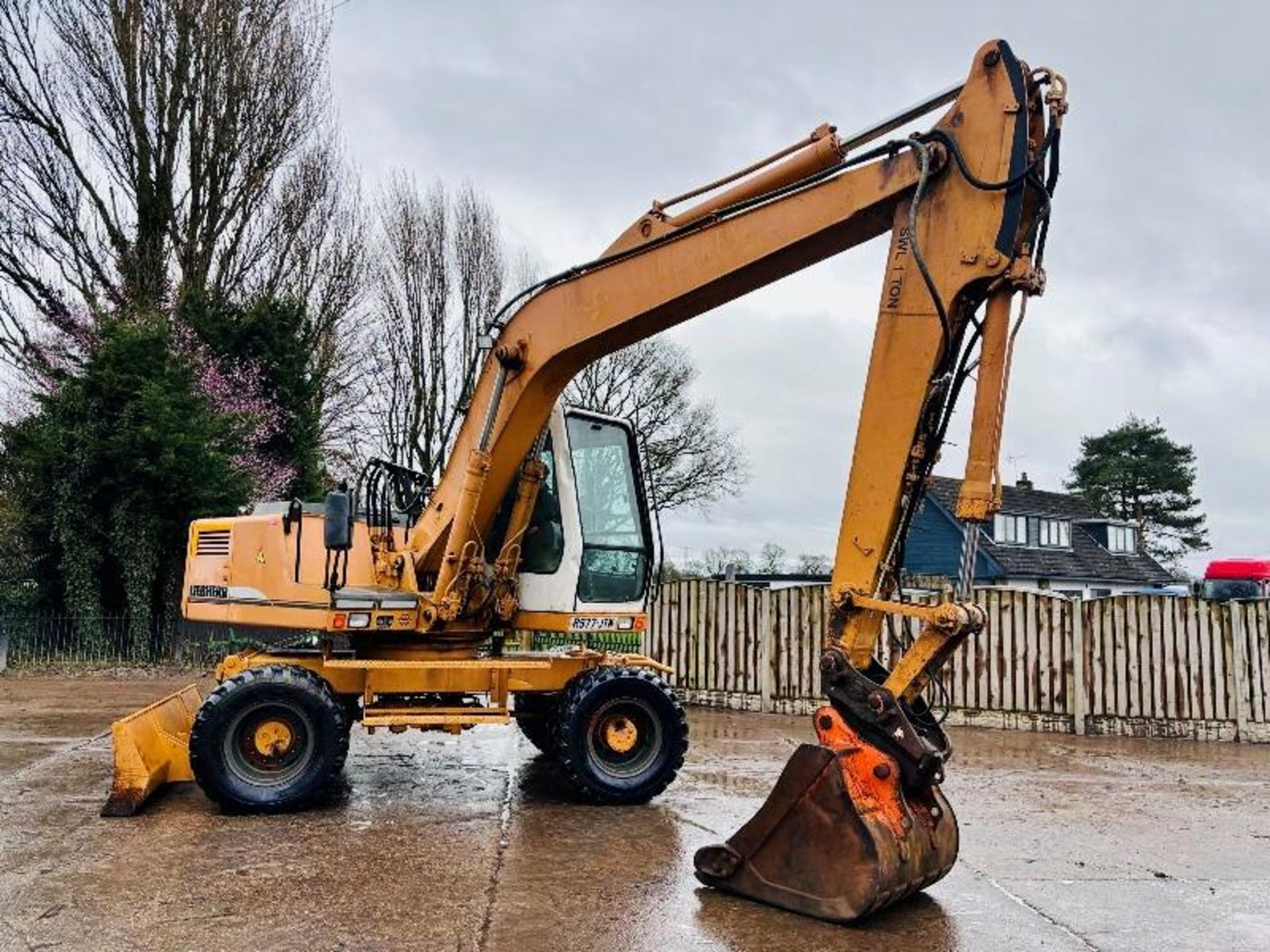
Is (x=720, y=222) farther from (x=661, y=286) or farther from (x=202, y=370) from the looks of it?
(x=202, y=370)

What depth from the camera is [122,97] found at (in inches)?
772

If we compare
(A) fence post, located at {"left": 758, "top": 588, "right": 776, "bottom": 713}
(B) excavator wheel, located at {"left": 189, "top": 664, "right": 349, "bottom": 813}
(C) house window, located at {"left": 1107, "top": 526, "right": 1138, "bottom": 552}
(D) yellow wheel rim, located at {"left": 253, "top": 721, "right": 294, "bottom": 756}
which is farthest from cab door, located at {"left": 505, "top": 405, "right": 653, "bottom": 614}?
(C) house window, located at {"left": 1107, "top": 526, "right": 1138, "bottom": 552}

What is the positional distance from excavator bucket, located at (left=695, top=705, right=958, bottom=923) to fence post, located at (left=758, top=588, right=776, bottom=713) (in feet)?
23.9

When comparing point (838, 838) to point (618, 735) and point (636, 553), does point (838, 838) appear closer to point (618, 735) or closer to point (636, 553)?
point (618, 735)

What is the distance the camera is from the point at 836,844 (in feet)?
14.9

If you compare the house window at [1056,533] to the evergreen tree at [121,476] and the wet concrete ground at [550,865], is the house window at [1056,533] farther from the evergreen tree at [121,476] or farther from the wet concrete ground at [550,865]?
the wet concrete ground at [550,865]

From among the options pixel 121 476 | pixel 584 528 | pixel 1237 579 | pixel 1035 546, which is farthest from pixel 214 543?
pixel 1035 546

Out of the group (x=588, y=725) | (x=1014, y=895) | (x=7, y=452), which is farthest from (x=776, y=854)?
(x=7, y=452)

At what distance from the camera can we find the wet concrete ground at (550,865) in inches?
172

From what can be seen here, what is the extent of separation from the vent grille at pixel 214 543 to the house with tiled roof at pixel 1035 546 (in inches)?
1093

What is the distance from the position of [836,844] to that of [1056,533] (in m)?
35.2

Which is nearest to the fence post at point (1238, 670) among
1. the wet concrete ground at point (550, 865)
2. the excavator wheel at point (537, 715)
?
the wet concrete ground at point (550, 865)

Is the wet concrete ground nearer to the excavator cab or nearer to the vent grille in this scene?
the excavator cab

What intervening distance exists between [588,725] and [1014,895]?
9.38 ft
